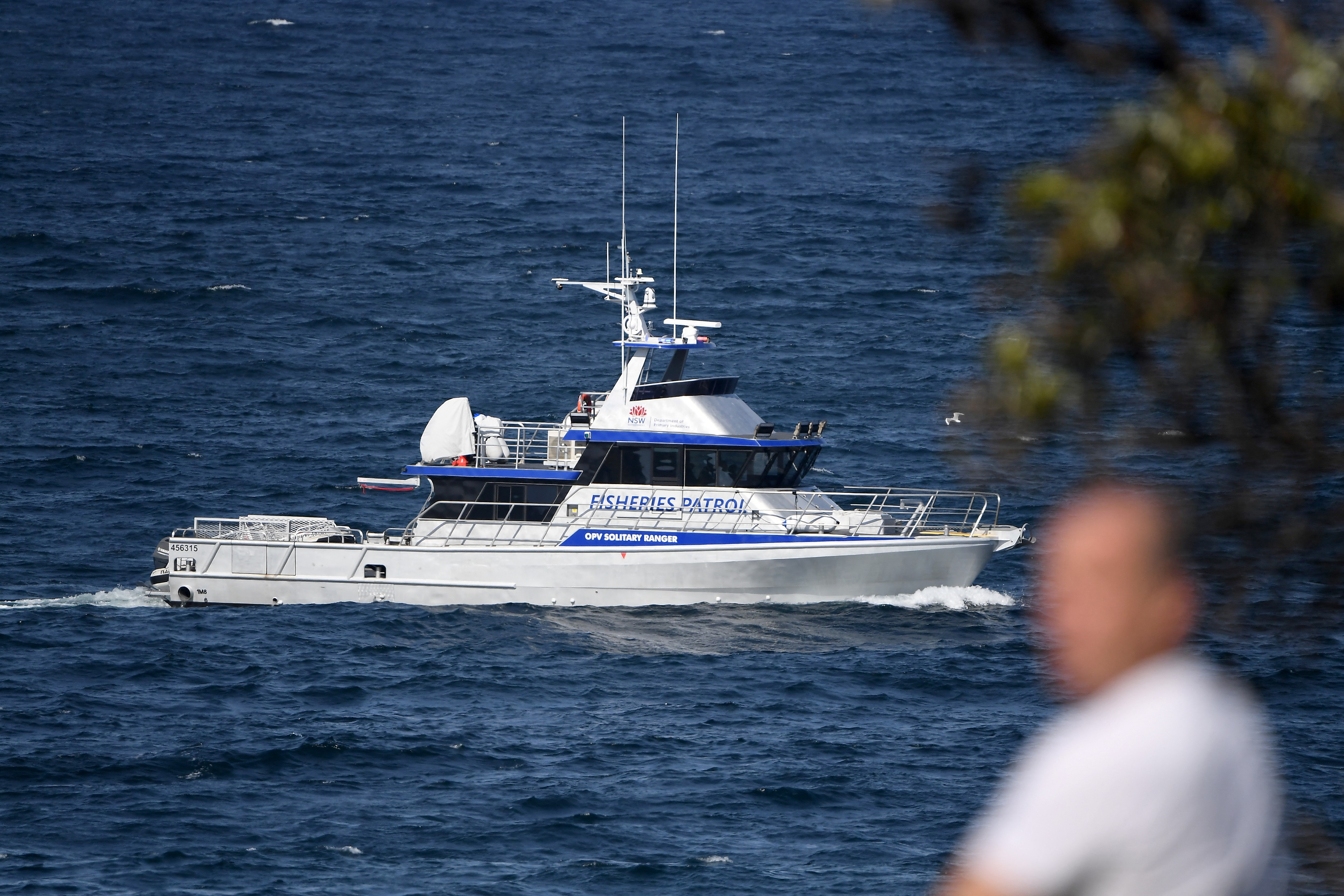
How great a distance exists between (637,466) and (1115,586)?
33.7 meters

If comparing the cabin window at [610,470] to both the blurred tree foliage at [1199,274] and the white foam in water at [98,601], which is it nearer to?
the white foam in water at [98,601]

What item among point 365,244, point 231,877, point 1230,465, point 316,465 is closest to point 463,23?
point 365,244

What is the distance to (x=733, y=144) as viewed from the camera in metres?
123

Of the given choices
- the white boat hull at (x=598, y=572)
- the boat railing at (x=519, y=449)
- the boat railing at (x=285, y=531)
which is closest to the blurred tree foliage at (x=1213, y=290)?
the white boat hull at (x=598, y=572)

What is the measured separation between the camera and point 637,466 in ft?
122

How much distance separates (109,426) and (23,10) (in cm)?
15112

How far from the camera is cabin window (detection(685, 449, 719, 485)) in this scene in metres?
36.9

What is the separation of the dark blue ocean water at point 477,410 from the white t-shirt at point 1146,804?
7.33 ft

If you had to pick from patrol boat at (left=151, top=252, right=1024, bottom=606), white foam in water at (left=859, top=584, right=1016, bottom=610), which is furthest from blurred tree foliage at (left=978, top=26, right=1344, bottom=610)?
white foam in water at (left=859, top=584, right=1016, bottom=610)

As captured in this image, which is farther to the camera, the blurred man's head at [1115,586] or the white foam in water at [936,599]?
the white foam in water at [936,599]

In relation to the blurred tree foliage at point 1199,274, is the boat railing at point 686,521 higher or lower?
lower

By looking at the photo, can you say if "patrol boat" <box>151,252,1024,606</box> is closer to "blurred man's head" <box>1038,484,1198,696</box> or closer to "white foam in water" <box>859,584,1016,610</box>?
"white foam in water" <box>859,584,1016,610</box>

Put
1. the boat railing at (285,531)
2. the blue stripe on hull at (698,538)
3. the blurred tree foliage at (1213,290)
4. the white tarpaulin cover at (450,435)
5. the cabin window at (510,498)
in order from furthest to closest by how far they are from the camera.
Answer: the boat railing at (285,531) < the cabin window at (510,498) < the white tarpaulin cover at (450,435) < the blue stripe on hull at (698,538) < the blurred tree foliage at (1213,290)

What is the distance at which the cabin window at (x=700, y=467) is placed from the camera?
36906 millimetres
